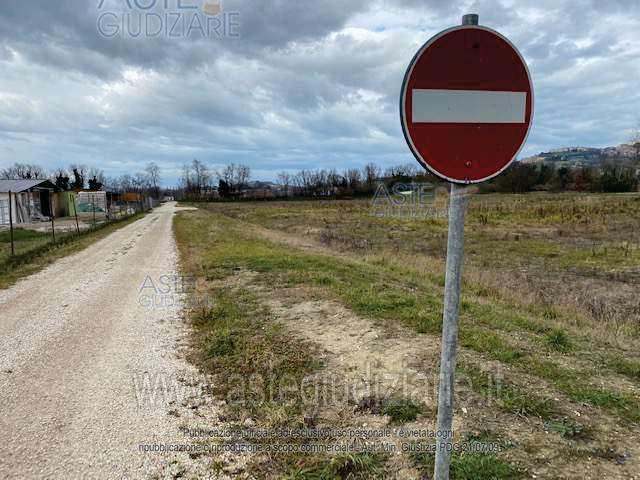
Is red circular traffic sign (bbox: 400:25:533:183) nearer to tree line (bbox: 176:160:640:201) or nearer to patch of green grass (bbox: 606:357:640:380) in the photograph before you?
patch of green grass (bbox: 606:357:640:380)

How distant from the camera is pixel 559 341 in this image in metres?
4.78

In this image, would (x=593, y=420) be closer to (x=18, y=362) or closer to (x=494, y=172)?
(x=494, y=172)

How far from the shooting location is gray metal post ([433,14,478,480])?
1860mm

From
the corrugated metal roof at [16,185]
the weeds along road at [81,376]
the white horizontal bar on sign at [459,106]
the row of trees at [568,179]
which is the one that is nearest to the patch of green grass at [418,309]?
the white horizontal bar on sign at [459,106]

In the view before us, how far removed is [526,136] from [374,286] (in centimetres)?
596

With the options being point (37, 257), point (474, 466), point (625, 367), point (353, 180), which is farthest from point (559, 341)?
point (353, 180)

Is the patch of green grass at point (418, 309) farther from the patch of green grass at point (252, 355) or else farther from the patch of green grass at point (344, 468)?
the patch of green grass at point (252, 355)

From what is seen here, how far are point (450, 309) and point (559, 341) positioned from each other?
3.75 m

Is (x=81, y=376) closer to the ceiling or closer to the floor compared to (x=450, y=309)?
closer to the floor

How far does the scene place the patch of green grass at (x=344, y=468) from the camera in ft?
8.71

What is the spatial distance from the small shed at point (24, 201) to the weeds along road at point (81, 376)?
971 inches

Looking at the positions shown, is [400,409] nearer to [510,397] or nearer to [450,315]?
[510,397]

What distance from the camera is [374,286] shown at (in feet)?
25.3

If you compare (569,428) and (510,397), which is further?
(510,397)
